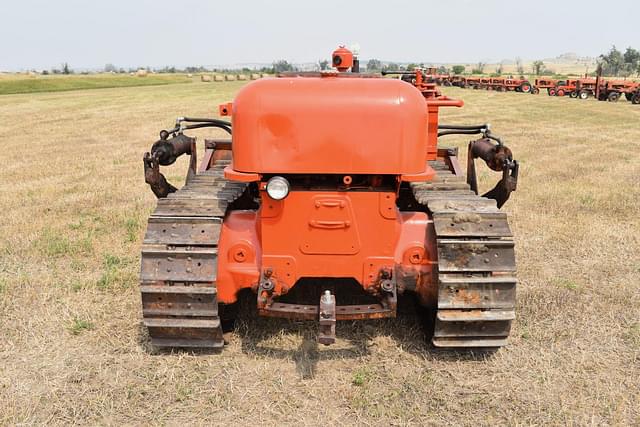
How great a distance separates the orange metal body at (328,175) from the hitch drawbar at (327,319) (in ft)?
0.96

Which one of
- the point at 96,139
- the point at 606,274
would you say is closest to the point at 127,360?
the point at 606,274

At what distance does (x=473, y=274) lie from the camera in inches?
165

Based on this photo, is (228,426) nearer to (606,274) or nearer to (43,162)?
(606,274)

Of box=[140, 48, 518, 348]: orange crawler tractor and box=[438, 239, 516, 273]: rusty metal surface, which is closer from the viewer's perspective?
box=[140, 48, 518, 348]: orange crawler tractor

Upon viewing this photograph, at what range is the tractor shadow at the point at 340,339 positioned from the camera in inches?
181

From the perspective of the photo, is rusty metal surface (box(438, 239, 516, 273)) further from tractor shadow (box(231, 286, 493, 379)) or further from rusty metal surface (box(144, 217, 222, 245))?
rusty metal surface (box(144, 217, 222, 245))

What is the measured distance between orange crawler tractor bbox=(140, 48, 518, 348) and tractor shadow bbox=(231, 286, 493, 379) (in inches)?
13.7

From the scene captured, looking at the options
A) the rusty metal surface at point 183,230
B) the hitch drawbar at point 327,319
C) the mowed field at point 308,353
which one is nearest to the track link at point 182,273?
the rusty metal surface at point 183,230

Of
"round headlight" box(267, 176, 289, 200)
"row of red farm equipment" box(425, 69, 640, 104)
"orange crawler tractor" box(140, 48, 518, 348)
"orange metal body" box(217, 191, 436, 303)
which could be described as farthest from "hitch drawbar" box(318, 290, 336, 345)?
"row of red farm equipment" box(425, 69, 640, 104)

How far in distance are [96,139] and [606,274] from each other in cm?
1547

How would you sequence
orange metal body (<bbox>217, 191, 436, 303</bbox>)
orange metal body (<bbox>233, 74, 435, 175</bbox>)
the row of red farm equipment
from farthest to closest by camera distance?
1. the row of red farm equipment
2. orange metal body (<bbox>217, 191, 436, 303</bbox>)
3. orange metal body (<bbox>233, 74, 435, 175</bbox>)

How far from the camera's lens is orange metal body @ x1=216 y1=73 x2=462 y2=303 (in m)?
3.85

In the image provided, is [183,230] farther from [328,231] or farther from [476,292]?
[476,292]

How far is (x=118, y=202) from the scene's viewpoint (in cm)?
941
